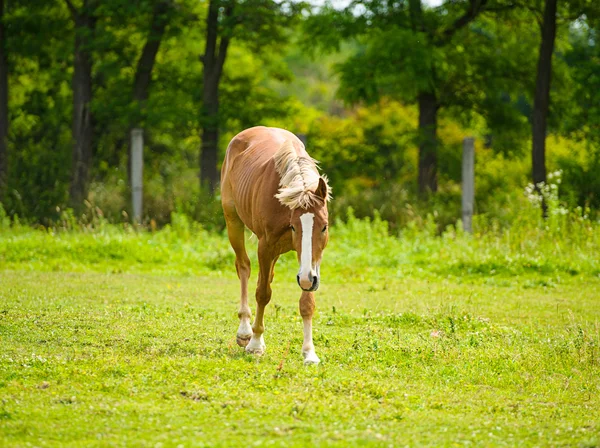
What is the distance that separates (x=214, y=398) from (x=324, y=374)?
44.0 inches

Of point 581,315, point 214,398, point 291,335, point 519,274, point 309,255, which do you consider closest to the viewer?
point 214,398

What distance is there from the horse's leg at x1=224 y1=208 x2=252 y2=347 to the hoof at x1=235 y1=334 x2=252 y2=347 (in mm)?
28

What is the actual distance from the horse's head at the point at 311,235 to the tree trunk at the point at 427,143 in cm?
1637

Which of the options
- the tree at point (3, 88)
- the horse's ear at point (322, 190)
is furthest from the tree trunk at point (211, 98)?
the horse's ear at point (322, 190)

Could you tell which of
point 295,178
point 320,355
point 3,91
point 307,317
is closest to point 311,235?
point 295,178

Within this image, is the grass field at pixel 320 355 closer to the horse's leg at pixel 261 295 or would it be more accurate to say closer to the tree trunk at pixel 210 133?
the horse's leg at pixel 261 295

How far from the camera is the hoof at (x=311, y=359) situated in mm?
7582

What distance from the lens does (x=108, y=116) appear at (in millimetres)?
27875

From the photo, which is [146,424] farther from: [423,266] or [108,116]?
[108,116]

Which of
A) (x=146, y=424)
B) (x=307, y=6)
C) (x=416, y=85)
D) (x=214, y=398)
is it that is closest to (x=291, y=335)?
(x=214, y=398)

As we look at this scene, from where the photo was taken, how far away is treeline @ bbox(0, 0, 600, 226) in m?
21.6

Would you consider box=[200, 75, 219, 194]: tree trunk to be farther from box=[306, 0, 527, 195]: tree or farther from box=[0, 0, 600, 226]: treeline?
box=[306, 0, 527, 195]: tree

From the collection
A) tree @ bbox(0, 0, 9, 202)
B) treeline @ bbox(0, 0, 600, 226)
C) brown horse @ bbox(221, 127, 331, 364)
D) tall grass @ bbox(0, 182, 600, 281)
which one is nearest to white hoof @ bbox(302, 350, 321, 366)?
brown horse @ bbox(221, 127, 331, 364)

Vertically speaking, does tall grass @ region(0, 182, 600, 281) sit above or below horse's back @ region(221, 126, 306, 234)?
below
